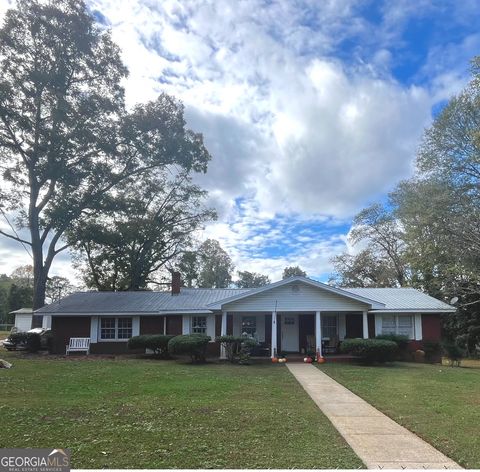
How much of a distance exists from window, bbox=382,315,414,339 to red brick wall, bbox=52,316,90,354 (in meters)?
15.4

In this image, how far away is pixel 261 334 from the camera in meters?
23.1

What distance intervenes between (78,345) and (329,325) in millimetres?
12931

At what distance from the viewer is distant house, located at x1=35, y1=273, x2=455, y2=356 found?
838 inches

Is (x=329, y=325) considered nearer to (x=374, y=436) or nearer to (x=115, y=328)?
(x=115, y=328)

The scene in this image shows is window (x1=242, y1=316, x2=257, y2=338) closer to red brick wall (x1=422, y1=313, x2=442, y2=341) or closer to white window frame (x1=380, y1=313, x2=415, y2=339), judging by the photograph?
white window frame (x1=380, y1=313, x2=415, y2=339)

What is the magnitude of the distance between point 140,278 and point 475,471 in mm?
35413

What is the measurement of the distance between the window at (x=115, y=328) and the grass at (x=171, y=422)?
9.58m

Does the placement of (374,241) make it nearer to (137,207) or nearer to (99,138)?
(137,207)

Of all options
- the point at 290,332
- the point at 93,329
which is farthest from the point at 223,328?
the point at 93,329

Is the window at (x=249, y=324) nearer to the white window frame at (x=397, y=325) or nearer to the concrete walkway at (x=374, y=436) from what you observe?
the white window frame at (x=397, y=325)

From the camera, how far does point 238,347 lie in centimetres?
2016

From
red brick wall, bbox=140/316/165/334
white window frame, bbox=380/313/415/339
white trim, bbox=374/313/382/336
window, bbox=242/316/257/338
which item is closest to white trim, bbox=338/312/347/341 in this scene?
white trim, bbox=374/313/382/336

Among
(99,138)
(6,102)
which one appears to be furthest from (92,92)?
(6,102)

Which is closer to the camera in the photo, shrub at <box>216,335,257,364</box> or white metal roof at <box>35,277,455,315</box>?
shrub at <box>216,335,257,364</box>
